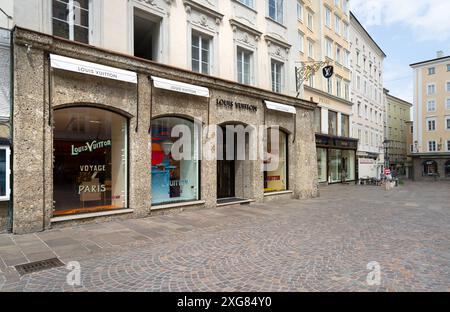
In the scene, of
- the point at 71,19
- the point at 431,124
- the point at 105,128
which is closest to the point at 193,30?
the point at 71,19

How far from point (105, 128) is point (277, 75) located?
32.1 feet

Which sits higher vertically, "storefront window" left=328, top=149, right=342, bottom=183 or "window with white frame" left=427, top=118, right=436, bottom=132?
"window with white frame" left=427, top=118, right=436, bottom=132

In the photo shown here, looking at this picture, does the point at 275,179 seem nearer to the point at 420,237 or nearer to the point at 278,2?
the point at 420,237

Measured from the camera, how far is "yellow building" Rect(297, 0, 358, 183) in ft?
77.8

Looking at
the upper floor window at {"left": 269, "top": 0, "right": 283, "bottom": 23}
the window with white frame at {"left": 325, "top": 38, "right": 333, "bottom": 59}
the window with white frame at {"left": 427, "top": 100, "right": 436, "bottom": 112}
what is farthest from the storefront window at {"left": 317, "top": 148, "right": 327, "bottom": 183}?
the window with white frame at {"left": 427, "top": 100, "right": 436, "bottom": 112}

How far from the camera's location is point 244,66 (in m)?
13.7

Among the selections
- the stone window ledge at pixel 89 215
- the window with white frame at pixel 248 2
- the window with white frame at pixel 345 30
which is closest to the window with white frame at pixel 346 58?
the window with white frame at pixel 345 30

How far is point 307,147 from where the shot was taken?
52.9 ft

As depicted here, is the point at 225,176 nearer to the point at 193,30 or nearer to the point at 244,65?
the point at 244,65

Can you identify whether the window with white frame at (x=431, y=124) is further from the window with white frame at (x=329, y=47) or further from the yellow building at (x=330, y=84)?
the window with white frame at (x=329, y=47)

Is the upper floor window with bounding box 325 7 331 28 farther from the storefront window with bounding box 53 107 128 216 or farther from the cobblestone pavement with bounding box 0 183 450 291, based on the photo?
the storefront window with bounding box 53 107 128 216

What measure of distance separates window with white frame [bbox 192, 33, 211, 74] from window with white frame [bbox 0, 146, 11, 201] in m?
6.88

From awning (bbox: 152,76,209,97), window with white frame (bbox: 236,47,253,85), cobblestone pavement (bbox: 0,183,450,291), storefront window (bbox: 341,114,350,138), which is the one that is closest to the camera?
cobblestone pavement (bbox: 0,183,450,291)

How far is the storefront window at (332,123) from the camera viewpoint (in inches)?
1037
